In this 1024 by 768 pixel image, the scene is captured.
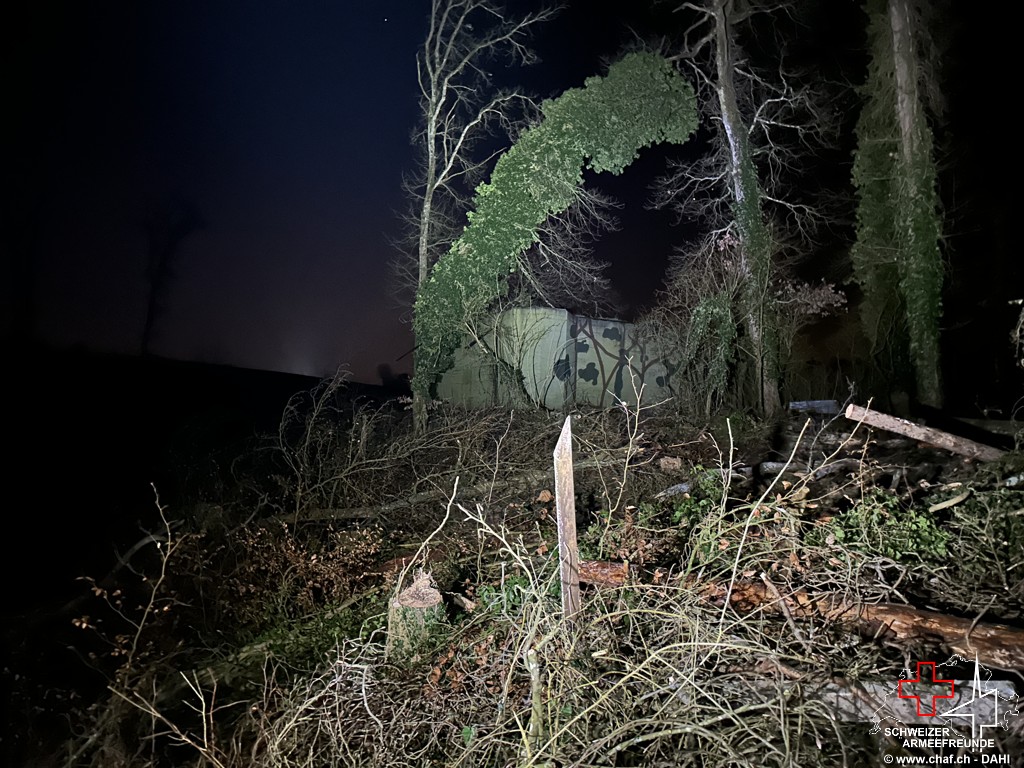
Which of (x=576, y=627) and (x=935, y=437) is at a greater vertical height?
(x=935, y=437)

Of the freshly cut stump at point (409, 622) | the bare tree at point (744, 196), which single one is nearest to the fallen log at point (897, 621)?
the freshly cut stump at point (409, 622)

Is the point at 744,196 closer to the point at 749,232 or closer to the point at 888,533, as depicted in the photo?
the point at 749,232

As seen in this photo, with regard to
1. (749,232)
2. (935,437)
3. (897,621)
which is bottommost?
(897,621)

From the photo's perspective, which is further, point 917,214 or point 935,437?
point 917,214

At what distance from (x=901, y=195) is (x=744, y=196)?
2480 mm

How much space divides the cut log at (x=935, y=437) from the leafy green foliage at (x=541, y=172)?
6392 mm

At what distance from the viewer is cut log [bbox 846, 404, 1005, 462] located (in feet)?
19.0

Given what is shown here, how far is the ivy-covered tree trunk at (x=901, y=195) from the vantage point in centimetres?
966

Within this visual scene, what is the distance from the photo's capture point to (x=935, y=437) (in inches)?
236

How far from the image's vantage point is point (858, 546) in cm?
423

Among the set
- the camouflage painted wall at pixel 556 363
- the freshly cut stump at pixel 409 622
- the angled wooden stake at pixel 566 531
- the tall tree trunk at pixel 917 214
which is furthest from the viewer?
the camouflage painted wall at pixel 556 363

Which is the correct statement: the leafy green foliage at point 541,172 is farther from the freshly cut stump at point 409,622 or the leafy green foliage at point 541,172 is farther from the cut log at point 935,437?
the freshly cut stump at point 409,622

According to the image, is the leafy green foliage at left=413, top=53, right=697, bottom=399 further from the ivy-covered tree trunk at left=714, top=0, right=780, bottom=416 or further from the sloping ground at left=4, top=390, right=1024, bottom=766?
the sloping ground at left=4, top=390, right=1024, bottom=766

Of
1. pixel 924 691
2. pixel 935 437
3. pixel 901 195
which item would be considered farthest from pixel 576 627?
pixel 901 195
